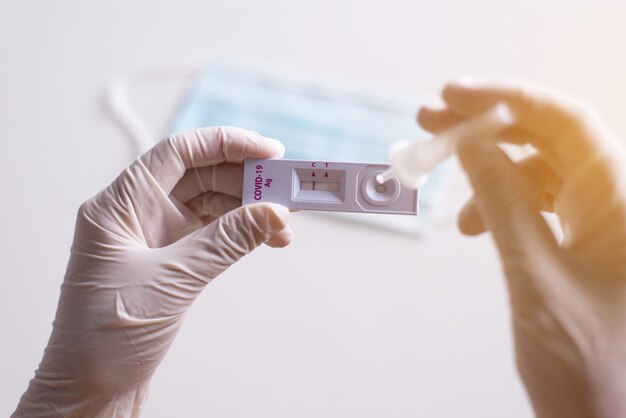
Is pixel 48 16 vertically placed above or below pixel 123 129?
above

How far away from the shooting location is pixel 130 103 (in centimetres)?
199

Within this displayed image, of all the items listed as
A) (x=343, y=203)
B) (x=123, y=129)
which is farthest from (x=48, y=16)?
(x=343, y=203)

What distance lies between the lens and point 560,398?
773mm

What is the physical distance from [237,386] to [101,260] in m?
0.73

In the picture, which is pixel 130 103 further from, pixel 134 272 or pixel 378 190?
pixel 378 190

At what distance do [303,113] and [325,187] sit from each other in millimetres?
966

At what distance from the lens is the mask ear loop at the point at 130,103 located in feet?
6.29

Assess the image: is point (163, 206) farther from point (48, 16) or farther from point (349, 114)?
point (48, 16)

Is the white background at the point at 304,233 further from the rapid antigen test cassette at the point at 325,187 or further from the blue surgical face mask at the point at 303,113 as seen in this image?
the rapid antigen test cassette at the point at 325,187

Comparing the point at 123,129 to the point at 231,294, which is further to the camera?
the point at 123,129

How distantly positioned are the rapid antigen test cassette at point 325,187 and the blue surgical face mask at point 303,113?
82cm

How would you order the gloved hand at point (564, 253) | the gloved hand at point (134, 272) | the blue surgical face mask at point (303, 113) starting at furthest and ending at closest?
the blue surgical face mask at point (303, 113), the gloved hand at point (134, 272), the gloved hand at point (564, 253)

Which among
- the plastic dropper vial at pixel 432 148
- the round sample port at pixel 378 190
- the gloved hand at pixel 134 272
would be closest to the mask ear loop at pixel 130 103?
the gloved hand at pixel 134 272

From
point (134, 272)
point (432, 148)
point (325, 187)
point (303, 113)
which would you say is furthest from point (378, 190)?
point (303, 113)
